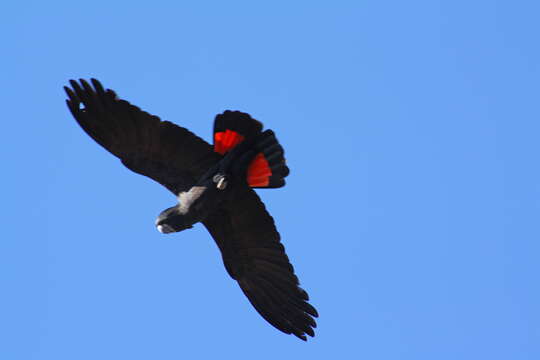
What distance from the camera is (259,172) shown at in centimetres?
1048

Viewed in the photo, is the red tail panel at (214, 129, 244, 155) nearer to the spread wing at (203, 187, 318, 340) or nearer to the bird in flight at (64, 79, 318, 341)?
the bird in flight at (64, 79, 318, 341)

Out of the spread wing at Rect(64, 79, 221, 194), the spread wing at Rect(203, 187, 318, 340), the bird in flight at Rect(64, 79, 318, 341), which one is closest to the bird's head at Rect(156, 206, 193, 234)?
the bird in flight at Rect(64, 79, 318, 341)

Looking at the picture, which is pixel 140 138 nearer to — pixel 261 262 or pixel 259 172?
pixel 259 172

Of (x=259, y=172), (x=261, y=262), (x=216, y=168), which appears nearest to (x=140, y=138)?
(x=216, y=168)

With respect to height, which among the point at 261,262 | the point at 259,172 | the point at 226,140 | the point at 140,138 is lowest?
the point at 261,262

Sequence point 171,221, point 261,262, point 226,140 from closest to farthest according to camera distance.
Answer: point 171,221 < point 226,140 < point 261,262

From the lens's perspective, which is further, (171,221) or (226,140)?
(226,140)

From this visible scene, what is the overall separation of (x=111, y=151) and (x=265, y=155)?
6.42 ft

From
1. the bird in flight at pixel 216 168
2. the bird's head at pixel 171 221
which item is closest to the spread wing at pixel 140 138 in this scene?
the bird in flight at pixel 216 168

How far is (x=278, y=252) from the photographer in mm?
11039

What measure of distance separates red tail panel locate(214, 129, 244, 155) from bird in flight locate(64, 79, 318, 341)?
0.01m

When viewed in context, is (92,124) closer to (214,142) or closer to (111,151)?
(111,151)

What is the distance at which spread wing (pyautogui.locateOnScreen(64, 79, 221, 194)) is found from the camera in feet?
34.2

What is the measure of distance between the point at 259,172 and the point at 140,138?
1551mm
